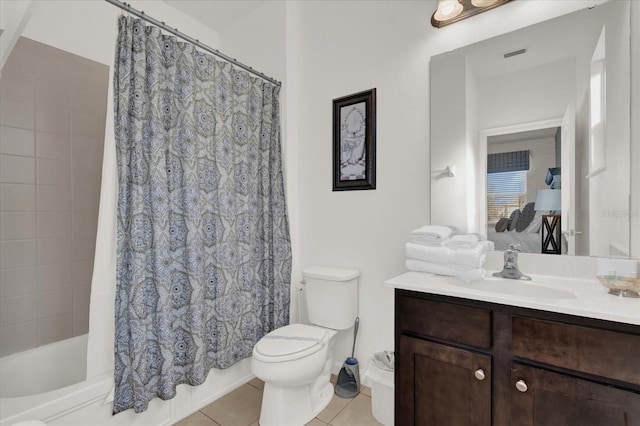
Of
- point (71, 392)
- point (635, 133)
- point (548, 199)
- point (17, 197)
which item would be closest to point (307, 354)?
point (71, 392)

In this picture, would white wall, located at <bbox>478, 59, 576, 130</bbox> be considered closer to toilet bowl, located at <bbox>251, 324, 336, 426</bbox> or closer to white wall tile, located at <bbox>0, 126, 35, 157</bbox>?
toilet bowl, located at <bbox>251, 324, 336, 426</bbox>

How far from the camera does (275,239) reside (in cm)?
221

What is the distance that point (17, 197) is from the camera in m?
1.77

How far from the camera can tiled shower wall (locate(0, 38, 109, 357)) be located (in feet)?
5.73

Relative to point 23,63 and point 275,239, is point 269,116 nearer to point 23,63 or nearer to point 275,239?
point 275,239

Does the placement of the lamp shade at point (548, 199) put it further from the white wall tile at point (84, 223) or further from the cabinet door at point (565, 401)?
the white wall tile at point (84, 223)

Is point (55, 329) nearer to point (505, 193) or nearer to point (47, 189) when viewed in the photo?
point (47, 189)

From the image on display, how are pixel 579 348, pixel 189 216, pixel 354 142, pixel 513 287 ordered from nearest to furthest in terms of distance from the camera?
pixel 579 348
pixel 513 287
pixel 189 216
pixel 354 142

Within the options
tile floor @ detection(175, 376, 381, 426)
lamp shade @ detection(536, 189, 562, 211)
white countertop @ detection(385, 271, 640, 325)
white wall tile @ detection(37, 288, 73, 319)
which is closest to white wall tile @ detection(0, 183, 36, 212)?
white wall tile @ detection(37, 288, 73, 319)

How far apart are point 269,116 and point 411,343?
1.76 m

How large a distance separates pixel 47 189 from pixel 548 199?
Result: 286 cm

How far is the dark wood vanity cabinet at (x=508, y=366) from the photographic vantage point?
945 mm

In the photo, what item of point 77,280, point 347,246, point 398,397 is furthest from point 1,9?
point 398,397

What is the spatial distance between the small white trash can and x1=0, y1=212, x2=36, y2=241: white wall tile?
2.22 metres
